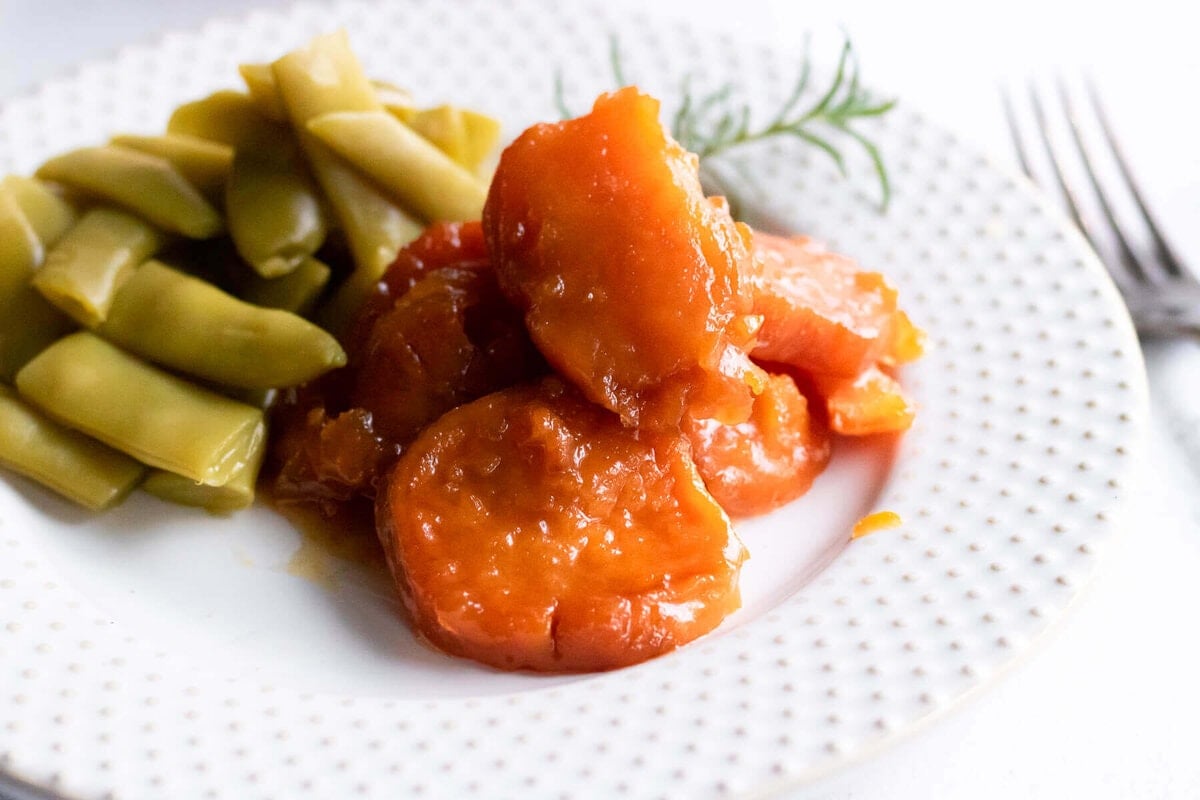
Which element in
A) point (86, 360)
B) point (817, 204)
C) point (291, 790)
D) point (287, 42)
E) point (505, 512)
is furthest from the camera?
point (287, 42)

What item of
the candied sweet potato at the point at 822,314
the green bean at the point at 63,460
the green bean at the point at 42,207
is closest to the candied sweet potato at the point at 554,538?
the candied sweet potato at the point at 822,314

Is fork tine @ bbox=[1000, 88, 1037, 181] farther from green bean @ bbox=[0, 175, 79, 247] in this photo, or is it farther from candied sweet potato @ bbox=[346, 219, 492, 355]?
green bean @ bbox=[0, 175, 79, 247]

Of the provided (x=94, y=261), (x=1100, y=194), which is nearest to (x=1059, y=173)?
(x=1100, y=194)

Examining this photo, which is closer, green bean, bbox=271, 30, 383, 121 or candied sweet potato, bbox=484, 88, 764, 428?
candied sweet potato, bbox=484, 88, 764, 428

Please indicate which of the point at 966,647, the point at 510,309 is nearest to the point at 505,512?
the point at 510,309

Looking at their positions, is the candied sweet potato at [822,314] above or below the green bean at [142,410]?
above

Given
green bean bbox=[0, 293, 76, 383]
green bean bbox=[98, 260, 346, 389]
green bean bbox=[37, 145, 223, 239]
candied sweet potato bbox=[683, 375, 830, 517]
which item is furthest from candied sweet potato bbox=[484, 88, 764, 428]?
green bean bbox=[0, 293, 76, 383]

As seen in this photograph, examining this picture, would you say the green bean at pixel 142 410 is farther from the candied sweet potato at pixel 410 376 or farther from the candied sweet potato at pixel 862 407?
the candied sweet potato at pixel 862 407

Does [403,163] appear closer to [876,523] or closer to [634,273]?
[634,273]

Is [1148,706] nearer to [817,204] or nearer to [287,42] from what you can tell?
[817,204]
